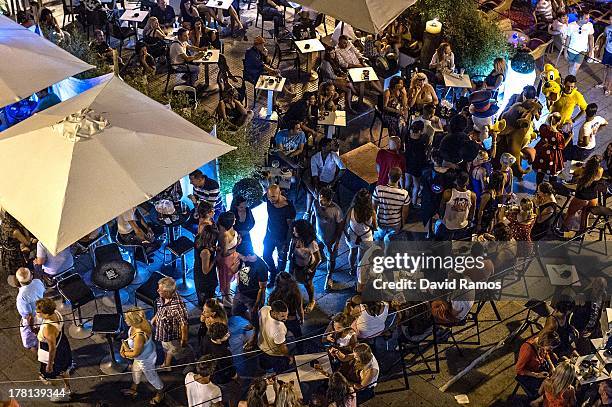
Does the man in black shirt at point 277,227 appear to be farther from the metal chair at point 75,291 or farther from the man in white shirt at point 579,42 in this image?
the man in white shirt at point 579,42

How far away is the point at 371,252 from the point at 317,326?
1097 mm

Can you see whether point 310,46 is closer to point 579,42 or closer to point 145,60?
point 145,60

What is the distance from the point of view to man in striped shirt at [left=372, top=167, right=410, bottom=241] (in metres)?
9.46

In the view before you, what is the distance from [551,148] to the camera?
36.5 feet

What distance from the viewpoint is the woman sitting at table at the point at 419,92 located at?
39.2 ft

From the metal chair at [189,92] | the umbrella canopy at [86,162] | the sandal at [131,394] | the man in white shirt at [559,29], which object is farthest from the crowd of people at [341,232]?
the man in white shirt at [559,29]

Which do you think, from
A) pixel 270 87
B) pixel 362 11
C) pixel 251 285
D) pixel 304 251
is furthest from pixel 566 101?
pixel 251 285

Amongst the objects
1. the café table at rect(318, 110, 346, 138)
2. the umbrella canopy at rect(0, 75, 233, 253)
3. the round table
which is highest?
the umbrella canopy at rect(0, 75, 233, 253)

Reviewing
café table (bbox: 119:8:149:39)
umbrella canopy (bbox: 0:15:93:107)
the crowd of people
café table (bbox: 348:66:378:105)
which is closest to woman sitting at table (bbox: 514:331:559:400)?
the crowd of people

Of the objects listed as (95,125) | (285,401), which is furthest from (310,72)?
(285,401)

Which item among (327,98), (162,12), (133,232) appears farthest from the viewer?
(162,12)

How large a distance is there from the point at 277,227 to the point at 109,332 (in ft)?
7.54

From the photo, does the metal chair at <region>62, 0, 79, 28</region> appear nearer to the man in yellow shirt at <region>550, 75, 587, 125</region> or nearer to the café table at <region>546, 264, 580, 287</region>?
the man in yellow shirt at <region>550, 75, 587, 125</region>

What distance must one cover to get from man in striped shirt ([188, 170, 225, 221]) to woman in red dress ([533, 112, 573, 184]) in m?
4.70
